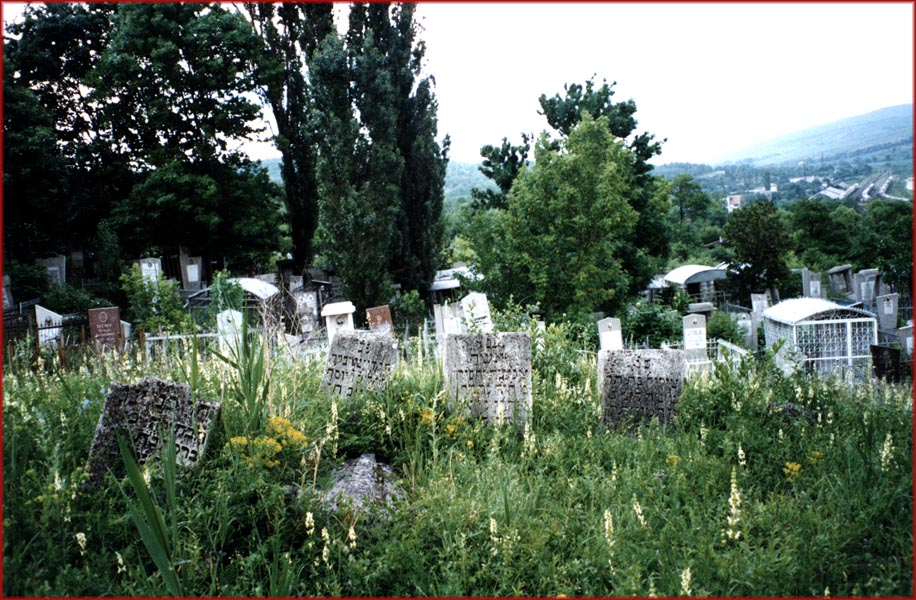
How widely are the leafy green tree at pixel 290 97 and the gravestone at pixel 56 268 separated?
7998mm

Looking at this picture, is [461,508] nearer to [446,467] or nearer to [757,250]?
[446,467]

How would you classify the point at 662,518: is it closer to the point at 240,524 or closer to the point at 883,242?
the point at 240,524

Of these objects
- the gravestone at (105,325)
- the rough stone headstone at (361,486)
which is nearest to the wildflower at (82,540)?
the rough stone headstone at (361,486)

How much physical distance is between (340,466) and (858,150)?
131ft

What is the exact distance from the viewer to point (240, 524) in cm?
363

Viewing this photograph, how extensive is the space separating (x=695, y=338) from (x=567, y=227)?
545cm

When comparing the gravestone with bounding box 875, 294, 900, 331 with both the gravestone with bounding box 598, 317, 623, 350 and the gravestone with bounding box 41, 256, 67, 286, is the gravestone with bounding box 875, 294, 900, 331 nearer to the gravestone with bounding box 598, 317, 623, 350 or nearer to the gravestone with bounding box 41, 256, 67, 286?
the gravestone with bounding box 598, 317, 623, 350

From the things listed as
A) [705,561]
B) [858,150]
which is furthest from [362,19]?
[858,150]

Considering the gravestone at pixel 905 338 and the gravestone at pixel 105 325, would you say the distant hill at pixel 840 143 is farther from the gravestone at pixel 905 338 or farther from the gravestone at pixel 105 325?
the gravestone at pixel 105 325

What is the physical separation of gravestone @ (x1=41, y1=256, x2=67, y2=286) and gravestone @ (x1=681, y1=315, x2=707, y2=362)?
20.5 metres

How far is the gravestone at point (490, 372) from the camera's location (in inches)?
218

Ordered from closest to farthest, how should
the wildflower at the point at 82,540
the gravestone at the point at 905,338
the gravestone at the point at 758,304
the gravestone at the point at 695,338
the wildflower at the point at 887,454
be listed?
the wildflower at the point at 82,540 < the wildflower at the point at 887,454 < the gravestone at the point at 695,338 < the gravestone at the point at 905,338 < the gravestone at the point at 758,304

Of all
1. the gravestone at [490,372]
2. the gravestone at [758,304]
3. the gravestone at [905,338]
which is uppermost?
the gravestone at [490,372]

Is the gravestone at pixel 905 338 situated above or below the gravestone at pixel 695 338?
below
